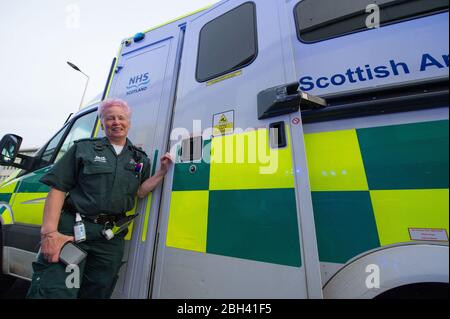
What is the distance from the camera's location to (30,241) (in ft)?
5.00

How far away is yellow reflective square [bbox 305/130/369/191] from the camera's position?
2.71 ft

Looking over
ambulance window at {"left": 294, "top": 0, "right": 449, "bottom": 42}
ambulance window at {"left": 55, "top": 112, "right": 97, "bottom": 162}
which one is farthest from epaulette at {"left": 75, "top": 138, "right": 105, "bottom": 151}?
ambulance window at {"left": 294, "top": 0, "right": 449, "bottom": 42}

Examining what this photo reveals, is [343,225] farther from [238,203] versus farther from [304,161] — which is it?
[238,203]

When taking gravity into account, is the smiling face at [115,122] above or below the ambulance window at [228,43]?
below

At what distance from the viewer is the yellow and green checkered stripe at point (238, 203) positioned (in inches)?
33.7

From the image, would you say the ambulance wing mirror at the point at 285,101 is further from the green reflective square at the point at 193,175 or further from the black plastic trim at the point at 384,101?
the green reflective square at the point at 193,175

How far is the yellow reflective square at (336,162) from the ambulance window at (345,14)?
575mm

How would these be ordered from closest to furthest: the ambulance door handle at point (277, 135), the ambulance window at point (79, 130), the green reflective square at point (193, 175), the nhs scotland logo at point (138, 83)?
the ambulance door handle at point (277, 135) < the green reflective square at point (193, 175) < the nhs scotland logo at point (138, 83) < the ambulance window at point (79, 130)

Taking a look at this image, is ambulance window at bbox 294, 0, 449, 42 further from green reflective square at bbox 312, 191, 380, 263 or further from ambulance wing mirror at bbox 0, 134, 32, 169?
ambulance wing mirror at bbox 0, 134, 32, 169

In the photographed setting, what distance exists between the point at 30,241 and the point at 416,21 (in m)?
2.81

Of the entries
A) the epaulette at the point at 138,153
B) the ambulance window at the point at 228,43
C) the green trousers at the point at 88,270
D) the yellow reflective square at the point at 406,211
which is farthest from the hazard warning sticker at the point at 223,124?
the green trousers at the point at 88,270

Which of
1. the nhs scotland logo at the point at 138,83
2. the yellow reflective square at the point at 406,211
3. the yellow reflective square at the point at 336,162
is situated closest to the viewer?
the yellow reflective square at the point at 406,211

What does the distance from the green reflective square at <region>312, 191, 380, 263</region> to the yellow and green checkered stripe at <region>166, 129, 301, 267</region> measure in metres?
0.12

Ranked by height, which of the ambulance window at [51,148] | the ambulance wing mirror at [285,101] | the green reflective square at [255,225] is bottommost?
the green reflective square at [255,225]
